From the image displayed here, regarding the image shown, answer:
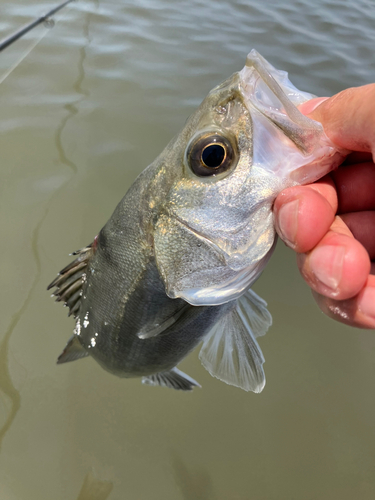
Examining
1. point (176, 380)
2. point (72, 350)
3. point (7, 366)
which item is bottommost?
point (7, 366)

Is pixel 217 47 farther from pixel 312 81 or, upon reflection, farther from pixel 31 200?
pixel 31 200

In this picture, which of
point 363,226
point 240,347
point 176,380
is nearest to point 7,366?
point 176,380

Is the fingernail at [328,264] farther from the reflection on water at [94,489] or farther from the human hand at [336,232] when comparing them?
the reflection on water at [94,489]

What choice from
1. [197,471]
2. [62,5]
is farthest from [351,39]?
[197,471]

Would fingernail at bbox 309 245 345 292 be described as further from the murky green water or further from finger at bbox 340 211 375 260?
the murky green water

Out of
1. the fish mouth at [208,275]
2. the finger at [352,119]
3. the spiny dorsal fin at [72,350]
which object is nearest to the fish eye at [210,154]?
the fish mouth at [208,275]

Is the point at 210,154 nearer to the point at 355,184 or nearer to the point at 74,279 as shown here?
the point at 355,184

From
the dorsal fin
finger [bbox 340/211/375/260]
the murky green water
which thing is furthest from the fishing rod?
finger [bbox 340/211/375/260]
